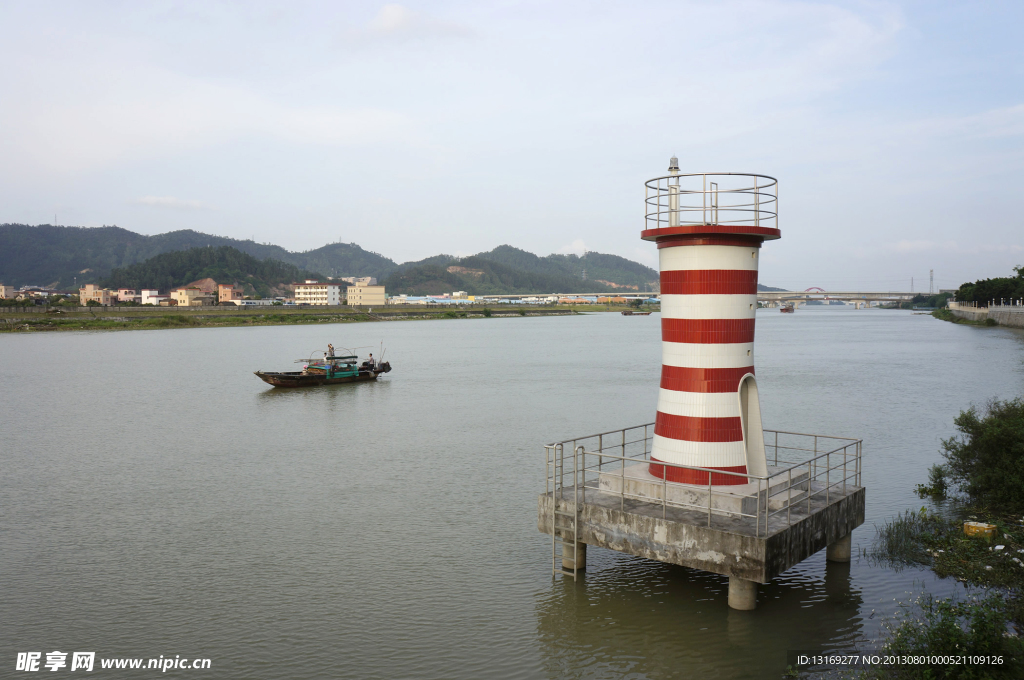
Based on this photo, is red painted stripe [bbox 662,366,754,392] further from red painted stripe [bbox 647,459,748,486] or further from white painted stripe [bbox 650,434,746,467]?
red painted stripe [bbox 647,459,748,486]

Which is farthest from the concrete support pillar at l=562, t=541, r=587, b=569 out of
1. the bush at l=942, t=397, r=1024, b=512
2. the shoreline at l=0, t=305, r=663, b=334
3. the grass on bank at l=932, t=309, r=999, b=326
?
the grass on bank at l=932, t=309, r=999, b=326

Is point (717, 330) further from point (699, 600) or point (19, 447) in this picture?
point (19, 447)

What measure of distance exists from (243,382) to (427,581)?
36.1 m

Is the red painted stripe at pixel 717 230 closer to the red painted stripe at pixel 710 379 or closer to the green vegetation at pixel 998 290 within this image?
the red painted stripe at pixel 710 379

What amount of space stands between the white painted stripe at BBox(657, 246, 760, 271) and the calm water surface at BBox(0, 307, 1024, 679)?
5117 mm

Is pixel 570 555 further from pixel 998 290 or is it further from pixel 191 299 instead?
pixel 191 299

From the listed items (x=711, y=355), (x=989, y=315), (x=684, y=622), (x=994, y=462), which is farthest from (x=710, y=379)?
(x=989, y=315)

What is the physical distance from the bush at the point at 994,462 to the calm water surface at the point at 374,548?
4.18 ft

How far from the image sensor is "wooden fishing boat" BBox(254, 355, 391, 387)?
140 ft

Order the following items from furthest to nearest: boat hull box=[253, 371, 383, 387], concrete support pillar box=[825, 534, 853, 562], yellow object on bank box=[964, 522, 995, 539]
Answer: boat hull box=[253, 371, 383, 387] → yellow object on bank box=[964, 522, 995, 539] → concrete support pillar box=[825, 534, 853, 562]

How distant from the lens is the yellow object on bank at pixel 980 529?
13.0 metres

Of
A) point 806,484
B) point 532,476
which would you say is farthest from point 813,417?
point 806,484

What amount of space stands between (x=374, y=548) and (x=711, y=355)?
7.94 m

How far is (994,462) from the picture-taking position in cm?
1508
